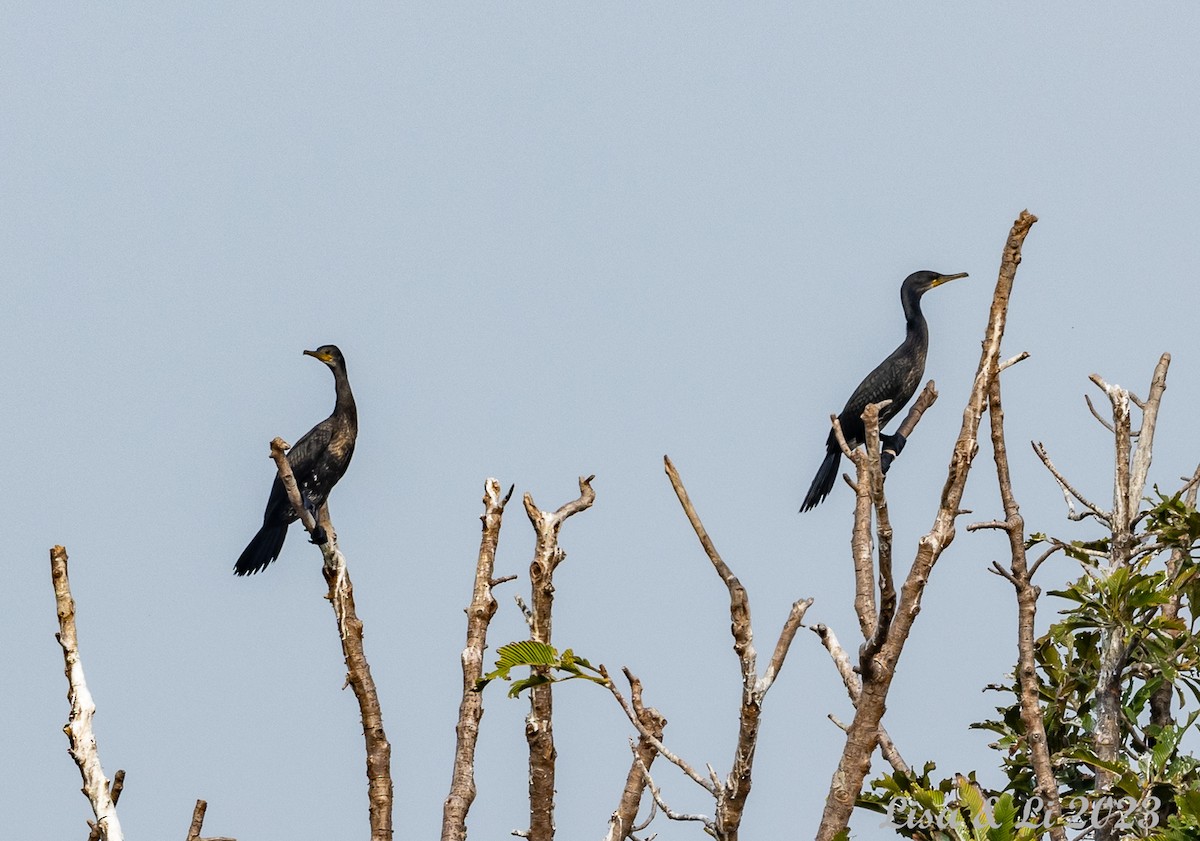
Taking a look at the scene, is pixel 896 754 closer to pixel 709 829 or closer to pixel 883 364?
pixel 709 829

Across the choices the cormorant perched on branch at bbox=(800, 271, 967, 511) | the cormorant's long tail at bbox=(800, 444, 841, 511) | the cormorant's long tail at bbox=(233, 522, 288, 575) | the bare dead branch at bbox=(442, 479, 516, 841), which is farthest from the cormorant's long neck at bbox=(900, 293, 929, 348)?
the bare dead branch at bbox=(442, 479, 516, 841)

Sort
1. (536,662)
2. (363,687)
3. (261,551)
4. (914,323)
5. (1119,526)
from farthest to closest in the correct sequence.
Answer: (914,323) → (261,551) → (1119,526) → (363,687) → (536,662)

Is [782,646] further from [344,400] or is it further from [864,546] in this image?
[344,400]

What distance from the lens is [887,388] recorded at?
1360 cm

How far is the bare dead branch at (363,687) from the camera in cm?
768

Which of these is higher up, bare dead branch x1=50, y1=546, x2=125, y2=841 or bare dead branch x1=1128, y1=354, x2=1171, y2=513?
bare dead branch x1=1128, y1=354, x2=1171, y2=513

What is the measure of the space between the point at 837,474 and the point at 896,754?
6854 mm

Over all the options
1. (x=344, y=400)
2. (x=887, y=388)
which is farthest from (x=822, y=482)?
(x=344, y=400)

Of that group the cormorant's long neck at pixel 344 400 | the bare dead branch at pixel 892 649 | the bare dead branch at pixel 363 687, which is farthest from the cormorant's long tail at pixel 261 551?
the bare dead branch at pixel 892 649

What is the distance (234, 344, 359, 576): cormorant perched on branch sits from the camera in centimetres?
1310

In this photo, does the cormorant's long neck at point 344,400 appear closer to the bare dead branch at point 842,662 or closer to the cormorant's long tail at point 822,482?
the cormorant's long tail at point 822,482

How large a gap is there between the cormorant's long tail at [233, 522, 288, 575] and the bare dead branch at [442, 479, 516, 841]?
5807 millimetres

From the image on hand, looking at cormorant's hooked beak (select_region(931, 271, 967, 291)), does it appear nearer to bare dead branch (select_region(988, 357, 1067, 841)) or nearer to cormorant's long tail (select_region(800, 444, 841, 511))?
cormorant's long tail (select_region(800, 444, 841, 511))

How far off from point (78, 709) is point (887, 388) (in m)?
8.95
